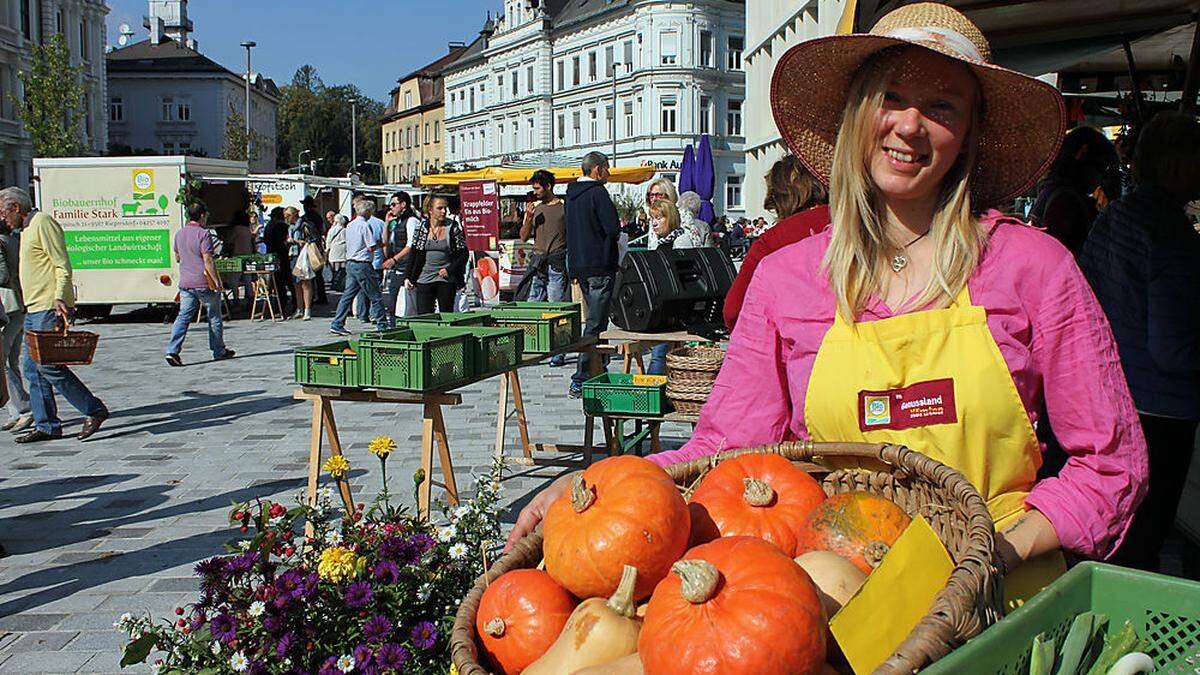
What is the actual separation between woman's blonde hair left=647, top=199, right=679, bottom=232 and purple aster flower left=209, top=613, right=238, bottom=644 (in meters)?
7.85

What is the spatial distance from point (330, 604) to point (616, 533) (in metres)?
1.73

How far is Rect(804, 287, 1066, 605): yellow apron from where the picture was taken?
6.61 ft

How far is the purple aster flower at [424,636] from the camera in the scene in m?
3.02

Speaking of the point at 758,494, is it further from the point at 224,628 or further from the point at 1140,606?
the point at 224,628

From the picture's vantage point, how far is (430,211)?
13.8 m

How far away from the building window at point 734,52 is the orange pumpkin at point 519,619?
73.3 metres

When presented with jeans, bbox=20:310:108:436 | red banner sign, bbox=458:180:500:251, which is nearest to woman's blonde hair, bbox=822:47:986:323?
jeans, bbox=20:310:108:436

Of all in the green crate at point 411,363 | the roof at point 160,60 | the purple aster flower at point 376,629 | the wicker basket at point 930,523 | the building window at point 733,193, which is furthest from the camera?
the roof at point 160,60

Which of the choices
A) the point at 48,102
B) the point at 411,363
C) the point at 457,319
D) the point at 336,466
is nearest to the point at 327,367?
the point at 411,363

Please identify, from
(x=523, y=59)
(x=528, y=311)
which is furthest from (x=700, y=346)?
(x=523, y=59)

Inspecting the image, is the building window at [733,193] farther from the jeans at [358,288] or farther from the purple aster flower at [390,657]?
the purple aster flower at [390,657]

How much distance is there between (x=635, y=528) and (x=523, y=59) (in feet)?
285

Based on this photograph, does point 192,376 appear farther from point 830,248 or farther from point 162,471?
point 830,248

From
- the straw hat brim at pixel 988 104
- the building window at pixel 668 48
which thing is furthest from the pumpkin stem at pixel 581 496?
the building window at pixel 668 48
